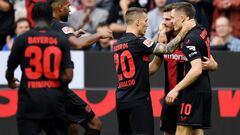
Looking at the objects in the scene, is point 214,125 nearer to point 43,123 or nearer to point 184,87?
point 184,87

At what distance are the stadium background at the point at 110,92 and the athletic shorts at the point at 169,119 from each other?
1870mm

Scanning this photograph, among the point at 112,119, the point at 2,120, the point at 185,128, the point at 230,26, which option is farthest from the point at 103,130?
the point at 230,26

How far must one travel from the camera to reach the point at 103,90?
47.0 feet

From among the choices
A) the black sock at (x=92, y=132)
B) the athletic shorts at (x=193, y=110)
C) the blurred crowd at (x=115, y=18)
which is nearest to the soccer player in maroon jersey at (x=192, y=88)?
the athletic shorts at (x=193, y=110)

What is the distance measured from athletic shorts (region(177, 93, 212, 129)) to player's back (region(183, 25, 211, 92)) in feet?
0.32

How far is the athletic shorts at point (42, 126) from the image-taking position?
33.0ft

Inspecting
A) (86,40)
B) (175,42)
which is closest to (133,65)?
(175,42)

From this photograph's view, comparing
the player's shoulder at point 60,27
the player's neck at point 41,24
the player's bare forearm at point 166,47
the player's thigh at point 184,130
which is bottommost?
the player's thigh at point 184,130

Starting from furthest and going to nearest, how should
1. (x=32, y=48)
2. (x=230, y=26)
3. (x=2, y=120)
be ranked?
(x=230, y=26) → (x=2, y=120) → (x=32, y=48)

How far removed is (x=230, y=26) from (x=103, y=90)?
337 cm

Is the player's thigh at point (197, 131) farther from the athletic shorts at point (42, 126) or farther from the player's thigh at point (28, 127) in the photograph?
the player's thigh at point (28, 127)

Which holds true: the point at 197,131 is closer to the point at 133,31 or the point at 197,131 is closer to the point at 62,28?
the point at 133,31

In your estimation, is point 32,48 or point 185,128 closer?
point 32,48

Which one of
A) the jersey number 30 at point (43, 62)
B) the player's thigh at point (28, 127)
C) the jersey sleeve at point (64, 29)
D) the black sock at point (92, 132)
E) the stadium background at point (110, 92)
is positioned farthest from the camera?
the stadium background at point (110, 92)
